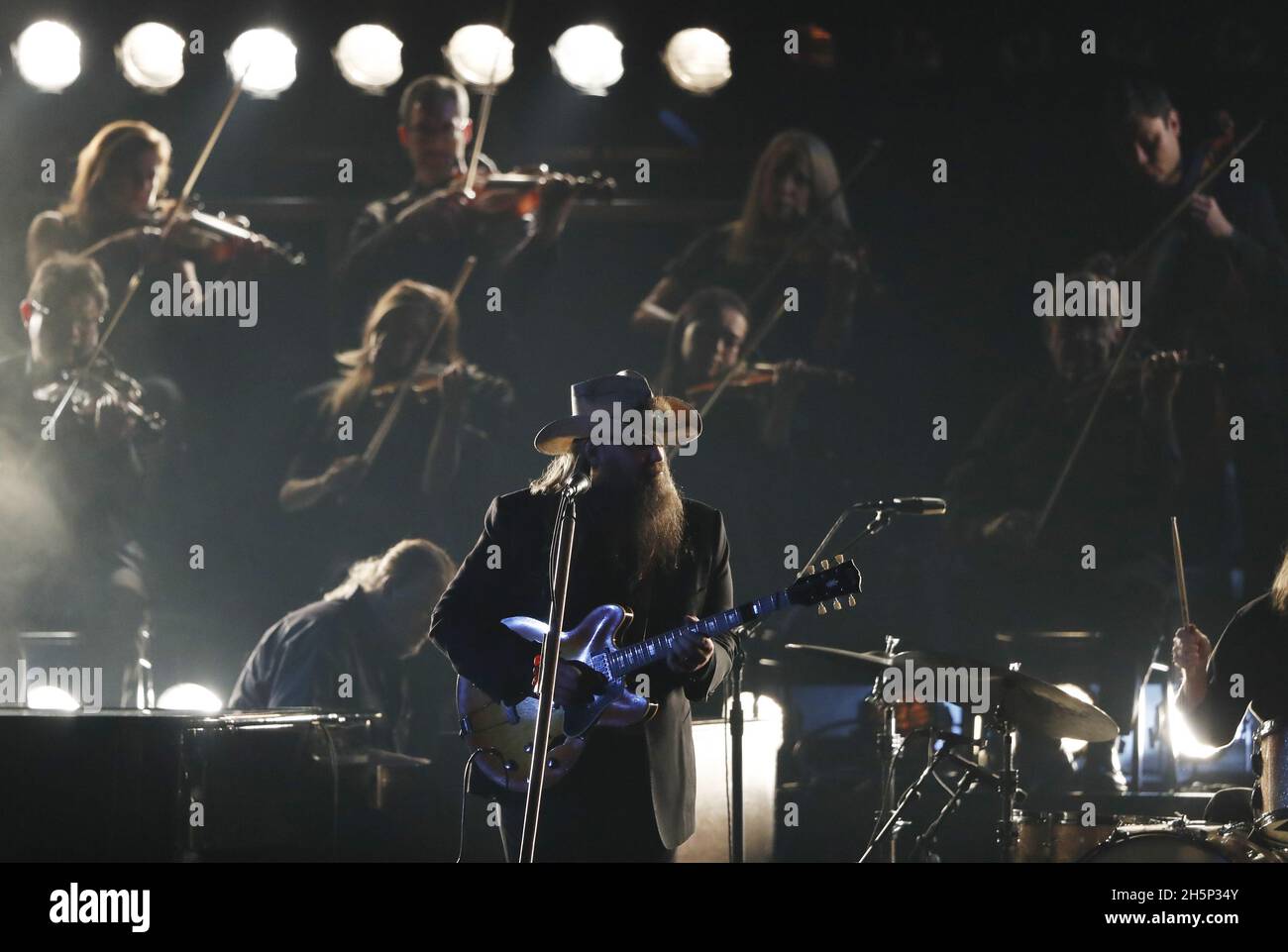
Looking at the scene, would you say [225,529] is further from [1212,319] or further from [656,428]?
[1212,319]

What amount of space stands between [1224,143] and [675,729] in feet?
16.7

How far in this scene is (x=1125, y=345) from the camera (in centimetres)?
744

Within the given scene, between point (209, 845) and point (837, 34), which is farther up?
point (837, 34)

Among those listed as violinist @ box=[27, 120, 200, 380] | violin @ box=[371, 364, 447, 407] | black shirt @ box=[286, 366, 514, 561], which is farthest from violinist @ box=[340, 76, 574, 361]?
violinist @ box=[27, 120, 200, 380]

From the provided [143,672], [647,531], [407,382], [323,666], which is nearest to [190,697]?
[143,672]

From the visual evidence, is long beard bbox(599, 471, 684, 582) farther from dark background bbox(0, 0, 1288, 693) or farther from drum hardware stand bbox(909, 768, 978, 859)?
dark background bbox(0, 0, 1288, 693)

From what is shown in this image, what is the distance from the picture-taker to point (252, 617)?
25.6 feet

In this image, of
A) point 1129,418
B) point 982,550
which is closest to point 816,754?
point 982,550

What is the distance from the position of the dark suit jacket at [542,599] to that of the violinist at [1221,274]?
4.35 metres

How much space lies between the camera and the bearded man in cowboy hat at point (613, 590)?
3.75 meters

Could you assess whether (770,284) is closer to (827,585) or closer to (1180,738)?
(1180,738)

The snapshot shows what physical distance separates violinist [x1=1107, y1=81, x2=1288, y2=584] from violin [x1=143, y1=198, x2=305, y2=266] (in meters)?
4.58

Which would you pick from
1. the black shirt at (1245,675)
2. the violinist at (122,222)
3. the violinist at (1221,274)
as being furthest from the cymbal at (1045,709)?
the violinist at (122,222)

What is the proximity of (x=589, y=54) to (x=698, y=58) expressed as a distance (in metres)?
0.57
